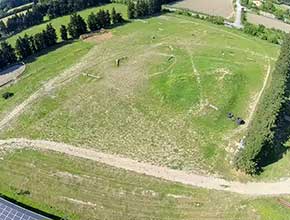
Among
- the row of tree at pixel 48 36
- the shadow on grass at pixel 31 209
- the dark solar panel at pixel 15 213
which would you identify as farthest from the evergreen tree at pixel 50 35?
→ the dark solar panel at pixel 15 213

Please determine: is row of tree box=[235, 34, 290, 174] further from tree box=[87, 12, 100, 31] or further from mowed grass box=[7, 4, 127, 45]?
mowed grass box=[7, 4, 127, 45]

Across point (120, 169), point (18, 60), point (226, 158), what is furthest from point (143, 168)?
point (18, 60)

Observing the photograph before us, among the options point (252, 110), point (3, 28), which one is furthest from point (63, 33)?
point (252, 110)

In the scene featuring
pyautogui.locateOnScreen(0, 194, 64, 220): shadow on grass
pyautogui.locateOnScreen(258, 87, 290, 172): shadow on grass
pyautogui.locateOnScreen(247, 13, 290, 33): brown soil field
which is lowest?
pyautogui.locateOnScreen(247, 13, 290, 33): brown soil field

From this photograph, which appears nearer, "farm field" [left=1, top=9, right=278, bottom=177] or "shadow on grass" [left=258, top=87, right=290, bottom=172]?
"shadow on grass" [left=258, top=87, right=290, bottom=172]

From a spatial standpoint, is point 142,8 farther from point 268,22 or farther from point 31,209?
point 31,209

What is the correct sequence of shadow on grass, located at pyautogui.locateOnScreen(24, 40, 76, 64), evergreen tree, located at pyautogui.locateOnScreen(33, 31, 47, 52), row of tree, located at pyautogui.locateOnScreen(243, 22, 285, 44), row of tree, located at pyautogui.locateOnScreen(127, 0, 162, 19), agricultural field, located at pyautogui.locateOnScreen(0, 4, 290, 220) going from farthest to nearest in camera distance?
row of tree, located at pyautogui.locateOnScreen(127, 0, 162, 19) < row of tree, located at pyautogui.locateOnScreen(243, 22, 285, 44) < evergreen tree, located at pyautogui.locateOnScreen(33, 31, 47, 52) < shadow on grass, located at pyautogui.locateOnScreen(24, 40, 76, 64) < agricultural field, located at pyautogui.locateOnScreen(0, 4, 290, 220)

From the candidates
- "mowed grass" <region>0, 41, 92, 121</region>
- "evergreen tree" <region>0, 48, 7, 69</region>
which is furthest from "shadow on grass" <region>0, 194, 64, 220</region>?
"evergreen tree" <region>0, 48, 7, 69</region>

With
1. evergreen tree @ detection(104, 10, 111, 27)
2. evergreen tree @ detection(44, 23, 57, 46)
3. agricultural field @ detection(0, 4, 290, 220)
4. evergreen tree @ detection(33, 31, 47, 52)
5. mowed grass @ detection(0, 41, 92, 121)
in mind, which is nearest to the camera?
agricultural field @ detection(0, 4, 290, 220)
